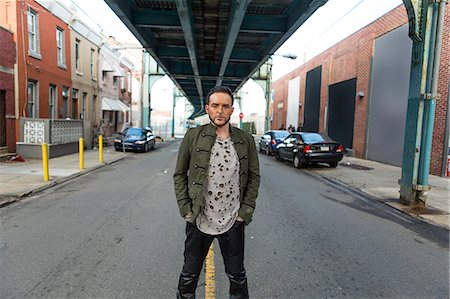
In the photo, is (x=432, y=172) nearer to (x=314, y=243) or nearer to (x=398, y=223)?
(x=398, y=223)

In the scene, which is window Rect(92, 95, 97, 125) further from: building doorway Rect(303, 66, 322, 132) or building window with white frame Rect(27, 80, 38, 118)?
building doorway Rect(303, 66, 322, 132)

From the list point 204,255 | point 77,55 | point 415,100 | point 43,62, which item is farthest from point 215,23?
point 77,55

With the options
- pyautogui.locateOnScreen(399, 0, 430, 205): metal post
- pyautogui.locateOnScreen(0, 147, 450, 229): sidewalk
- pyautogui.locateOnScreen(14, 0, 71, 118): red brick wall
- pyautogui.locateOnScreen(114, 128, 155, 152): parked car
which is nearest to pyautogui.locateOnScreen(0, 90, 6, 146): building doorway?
pyautogui.locateOnScreen(14, 0, 71, 118): red brick wall

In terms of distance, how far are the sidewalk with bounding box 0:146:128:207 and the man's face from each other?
6141mm

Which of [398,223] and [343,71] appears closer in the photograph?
[398,223]

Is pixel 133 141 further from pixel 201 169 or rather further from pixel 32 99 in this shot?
pixel 201 169

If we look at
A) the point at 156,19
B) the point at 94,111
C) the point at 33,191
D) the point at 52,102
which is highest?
the point at 156,19

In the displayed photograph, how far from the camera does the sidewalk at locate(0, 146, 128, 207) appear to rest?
24.8ft

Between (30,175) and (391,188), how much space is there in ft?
35.3

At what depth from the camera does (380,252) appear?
14.6 feet

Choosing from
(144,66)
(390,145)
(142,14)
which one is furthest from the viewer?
(144,66)

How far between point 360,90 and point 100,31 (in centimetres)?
1948

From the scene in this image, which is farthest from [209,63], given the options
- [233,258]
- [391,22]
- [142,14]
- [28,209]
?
[233,258]

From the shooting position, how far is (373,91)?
17250mm
